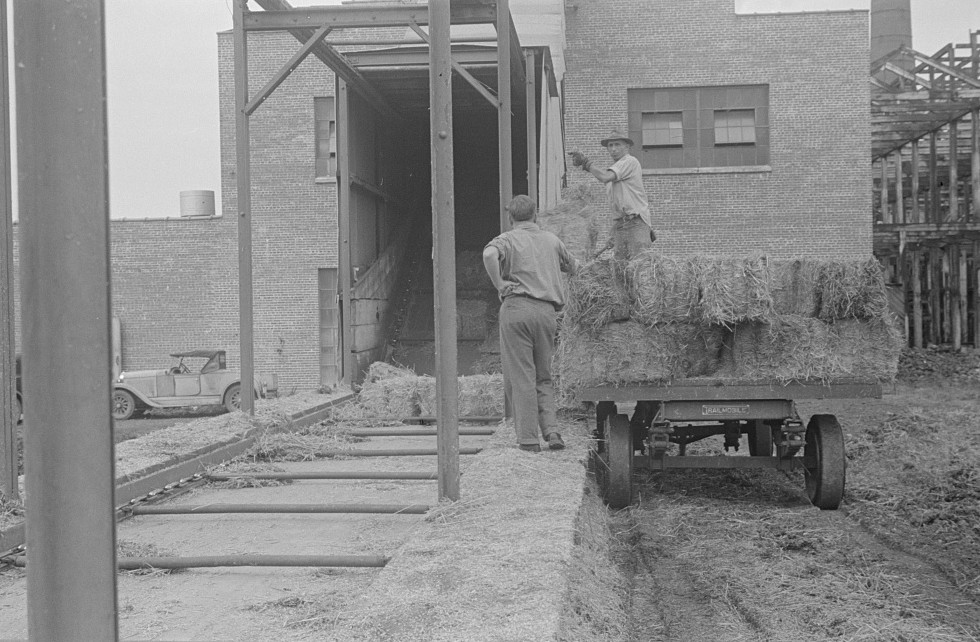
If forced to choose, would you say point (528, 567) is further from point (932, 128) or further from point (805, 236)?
point (932, 128)

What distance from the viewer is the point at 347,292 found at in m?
12.1

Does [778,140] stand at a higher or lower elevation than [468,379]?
higher

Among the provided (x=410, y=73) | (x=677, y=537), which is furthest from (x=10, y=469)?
(x=410, y=73)

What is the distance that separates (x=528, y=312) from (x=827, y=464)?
262 cm

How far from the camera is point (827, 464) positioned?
7.39 m

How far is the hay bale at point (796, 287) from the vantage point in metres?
7.11

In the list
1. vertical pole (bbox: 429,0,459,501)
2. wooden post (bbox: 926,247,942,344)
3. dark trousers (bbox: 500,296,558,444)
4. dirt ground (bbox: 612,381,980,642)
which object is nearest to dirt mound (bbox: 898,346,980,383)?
wooden post (bbox: 926,247,942,344)

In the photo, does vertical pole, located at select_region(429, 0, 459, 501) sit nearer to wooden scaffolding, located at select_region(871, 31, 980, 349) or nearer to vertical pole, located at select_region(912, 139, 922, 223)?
wooden scaffolding, located at select_region(871, 31, 980, 349)

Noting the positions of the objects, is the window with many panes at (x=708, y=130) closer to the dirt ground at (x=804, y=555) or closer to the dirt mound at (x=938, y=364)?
the dirt mound at (x=938, y=364)

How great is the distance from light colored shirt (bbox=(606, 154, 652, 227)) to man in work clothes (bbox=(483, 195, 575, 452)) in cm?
206

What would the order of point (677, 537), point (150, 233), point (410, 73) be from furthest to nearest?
point (150, 233) < point (410, 73) < point (677, 537)

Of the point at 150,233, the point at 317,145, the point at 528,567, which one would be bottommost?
the point at 528,567

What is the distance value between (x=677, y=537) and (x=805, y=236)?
56.7ft

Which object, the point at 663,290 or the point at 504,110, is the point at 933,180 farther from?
the point at 663,290
